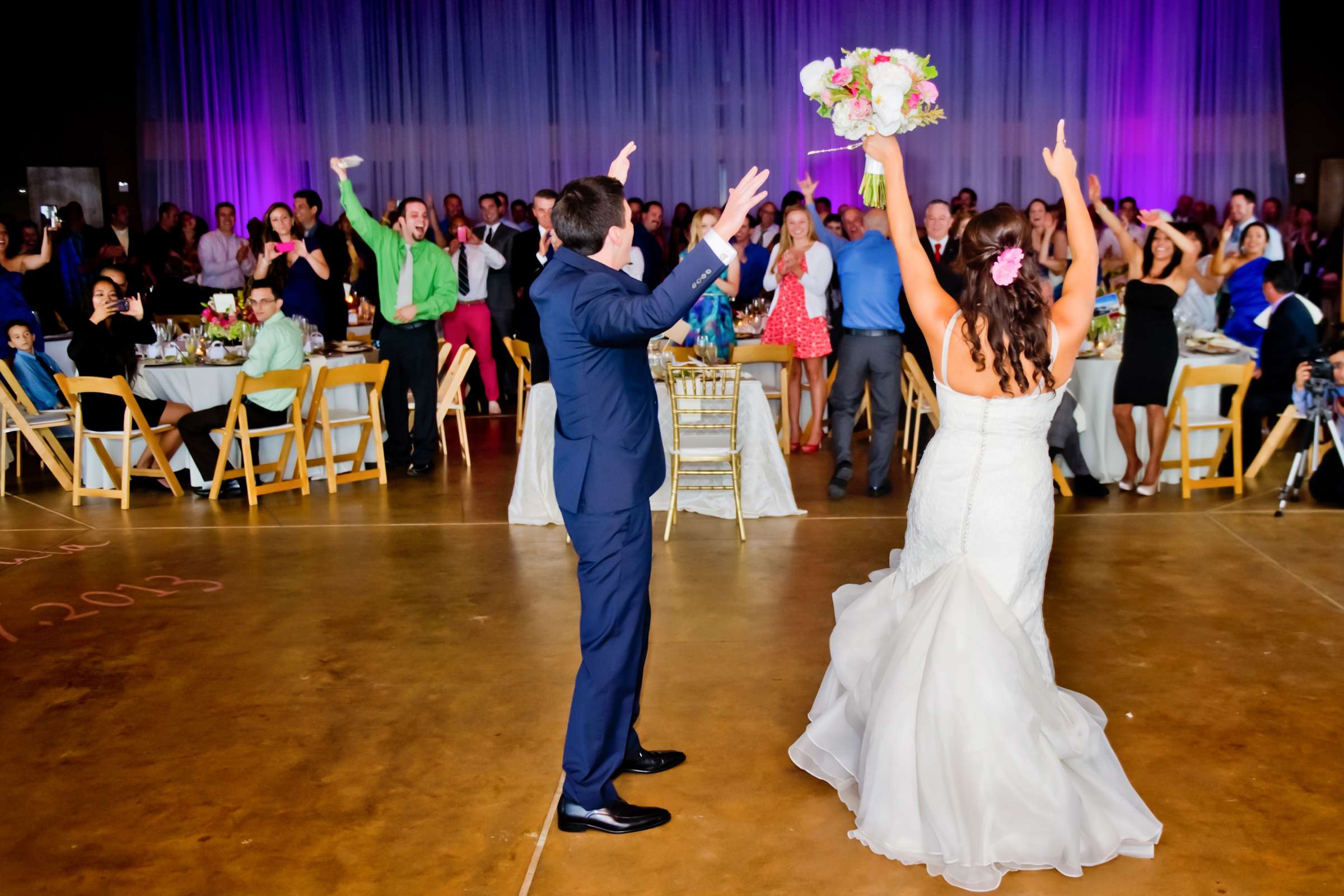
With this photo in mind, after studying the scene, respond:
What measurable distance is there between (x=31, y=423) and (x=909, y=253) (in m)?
6.40

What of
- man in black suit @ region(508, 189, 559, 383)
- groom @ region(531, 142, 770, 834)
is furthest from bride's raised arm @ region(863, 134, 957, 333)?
man in black suit @ region(508, 189, 559, 383)

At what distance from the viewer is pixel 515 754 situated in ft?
11.7

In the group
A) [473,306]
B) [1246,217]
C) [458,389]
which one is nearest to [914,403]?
[458,389]

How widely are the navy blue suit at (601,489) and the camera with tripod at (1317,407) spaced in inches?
178

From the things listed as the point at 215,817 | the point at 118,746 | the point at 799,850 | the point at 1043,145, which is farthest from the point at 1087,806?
the point at 1043,145

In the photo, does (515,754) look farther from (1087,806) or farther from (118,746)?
(1087,806)

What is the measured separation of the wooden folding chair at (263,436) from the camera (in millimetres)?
6766

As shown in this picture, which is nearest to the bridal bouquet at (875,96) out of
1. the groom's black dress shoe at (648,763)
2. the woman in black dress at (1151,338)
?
the groom's black dress shoe at (648,763)

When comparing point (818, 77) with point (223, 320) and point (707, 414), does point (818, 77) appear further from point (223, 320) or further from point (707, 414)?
point (223, 320)

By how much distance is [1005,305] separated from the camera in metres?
2.88

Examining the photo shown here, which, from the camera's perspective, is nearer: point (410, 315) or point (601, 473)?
point (601, 473)

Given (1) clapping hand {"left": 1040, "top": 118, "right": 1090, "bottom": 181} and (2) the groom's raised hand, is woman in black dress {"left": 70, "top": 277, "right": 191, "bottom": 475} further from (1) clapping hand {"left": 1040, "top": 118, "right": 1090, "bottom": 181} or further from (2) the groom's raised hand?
(1) clapping hand {"left": 1040, "top": 118, "right": 1090, "bottom": 181}

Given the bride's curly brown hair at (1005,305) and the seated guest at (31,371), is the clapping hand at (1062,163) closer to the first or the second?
the bride's curly brown hair at (1005,305)

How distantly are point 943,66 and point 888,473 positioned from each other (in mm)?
9062
